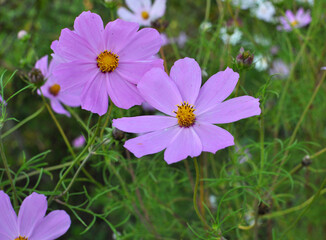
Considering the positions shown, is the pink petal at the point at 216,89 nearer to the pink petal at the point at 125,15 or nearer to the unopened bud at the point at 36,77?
the unopened bud at the point at 36,77

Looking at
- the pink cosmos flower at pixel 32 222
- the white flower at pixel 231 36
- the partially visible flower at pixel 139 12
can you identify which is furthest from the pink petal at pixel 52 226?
the partially visible flower at pixel 139 12

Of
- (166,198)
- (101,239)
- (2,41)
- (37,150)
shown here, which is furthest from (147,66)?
(2,41)

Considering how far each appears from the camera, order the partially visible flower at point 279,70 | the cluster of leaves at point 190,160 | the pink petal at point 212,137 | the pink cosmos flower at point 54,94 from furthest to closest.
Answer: the partially visible flower at point 279,70
the cluster of leaves at point 190,160
the pink cosmos flower at point 54,94
the pink petal at point 212,137

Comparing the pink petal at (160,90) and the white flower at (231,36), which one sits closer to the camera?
the pink petal at (160,90)

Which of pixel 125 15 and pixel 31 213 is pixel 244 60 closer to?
pixel 31 213

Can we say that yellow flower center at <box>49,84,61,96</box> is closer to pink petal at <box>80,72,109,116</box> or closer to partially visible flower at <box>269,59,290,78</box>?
pink petal at <box>80,72,109,116</box>

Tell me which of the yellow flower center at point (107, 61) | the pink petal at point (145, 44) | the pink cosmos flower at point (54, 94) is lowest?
the pink cosmos flower at point (54, 94)

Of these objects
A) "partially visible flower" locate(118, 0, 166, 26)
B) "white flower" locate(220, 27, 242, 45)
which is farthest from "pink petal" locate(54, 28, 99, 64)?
"partially visible flower" locate(118, 0, 166, 26)
